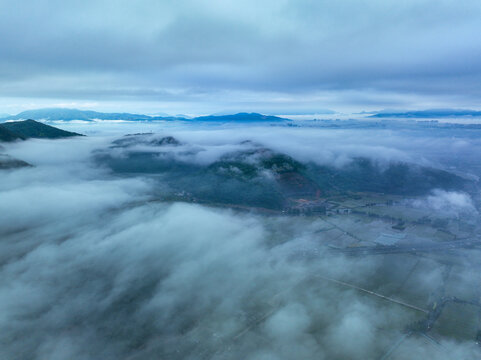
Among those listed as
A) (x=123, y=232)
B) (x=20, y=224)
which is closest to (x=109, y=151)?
(x=20, y=224)

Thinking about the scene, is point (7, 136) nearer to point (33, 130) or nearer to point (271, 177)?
point (33, 130)

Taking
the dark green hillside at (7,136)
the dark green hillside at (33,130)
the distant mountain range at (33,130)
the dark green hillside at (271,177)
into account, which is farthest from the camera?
the dark green hillside at (33,130)

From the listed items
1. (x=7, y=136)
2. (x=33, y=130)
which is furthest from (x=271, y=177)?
(x=33, y=130)

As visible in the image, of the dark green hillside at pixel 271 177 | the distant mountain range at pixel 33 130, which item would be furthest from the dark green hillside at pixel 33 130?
the dark green hillside at pixel 271 177

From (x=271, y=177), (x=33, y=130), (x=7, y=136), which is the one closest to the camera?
(x=271, y=177)

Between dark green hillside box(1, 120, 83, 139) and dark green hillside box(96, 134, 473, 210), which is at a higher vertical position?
dark green hillside box(1, 120, 83, 139)

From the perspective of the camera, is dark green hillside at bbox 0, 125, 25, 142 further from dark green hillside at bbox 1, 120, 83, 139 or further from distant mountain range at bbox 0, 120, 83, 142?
dark green hillside at bbox 1, 120, 83, 139

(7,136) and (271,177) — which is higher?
(7,136)

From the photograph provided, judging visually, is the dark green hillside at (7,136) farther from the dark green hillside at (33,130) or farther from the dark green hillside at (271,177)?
the dark green hillside at (271,177)

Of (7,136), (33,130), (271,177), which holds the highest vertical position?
(33,130)

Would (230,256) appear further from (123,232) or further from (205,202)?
(205,202)

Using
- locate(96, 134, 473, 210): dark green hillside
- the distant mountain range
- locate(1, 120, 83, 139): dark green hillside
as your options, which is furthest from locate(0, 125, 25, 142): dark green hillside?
locate(96, 134, 473, 210): dark green hillside
